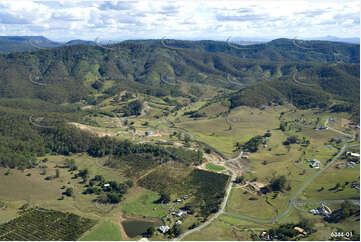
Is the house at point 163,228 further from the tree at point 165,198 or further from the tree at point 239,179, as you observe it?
the tree at point 239,179

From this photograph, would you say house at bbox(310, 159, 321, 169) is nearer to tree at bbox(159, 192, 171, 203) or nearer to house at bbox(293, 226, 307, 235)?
house at bbox(293, 226, 307, 235)

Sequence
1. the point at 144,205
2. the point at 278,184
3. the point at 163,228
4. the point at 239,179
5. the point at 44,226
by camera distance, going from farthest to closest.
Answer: the point at 239,179 → the point at 278,184 → the point at 144,205 → the point at 44,226 → the point at 163,228

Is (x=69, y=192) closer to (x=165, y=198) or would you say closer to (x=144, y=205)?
(x=144, y=205)

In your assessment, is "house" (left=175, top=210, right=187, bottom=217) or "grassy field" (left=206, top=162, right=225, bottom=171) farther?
"grassy field" (left=206, top=162, right=225, bottom=171)

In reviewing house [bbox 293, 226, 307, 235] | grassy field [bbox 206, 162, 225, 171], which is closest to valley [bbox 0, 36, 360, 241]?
grassy field [bbox 206, 162, 225, 171]

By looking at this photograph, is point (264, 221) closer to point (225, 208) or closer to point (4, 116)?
point (225, 208)

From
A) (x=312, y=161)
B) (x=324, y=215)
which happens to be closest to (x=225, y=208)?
(x=324, y=215)

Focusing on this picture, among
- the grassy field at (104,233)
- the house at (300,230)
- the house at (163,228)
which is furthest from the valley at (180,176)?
the house at (300,230)

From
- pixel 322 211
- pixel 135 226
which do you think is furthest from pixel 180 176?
pixel 322 211
